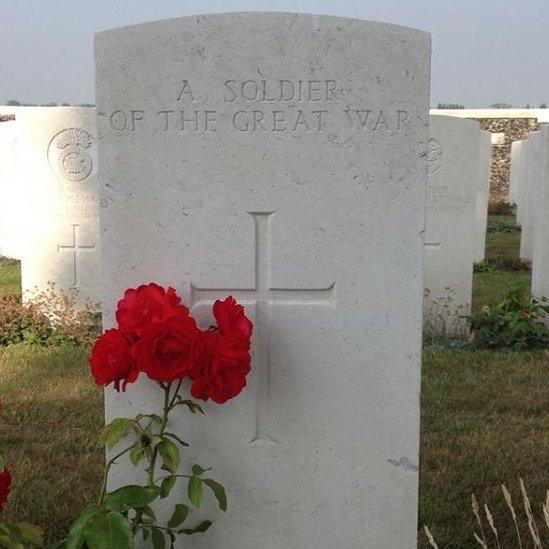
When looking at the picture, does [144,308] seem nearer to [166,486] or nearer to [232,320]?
[232,320]

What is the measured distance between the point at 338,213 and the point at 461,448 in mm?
1912

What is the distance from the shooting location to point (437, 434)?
4051mm

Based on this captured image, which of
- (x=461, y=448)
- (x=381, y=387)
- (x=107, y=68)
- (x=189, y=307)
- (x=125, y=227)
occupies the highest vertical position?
(x=107, y=68)

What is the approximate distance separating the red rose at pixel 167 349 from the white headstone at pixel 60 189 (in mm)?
4564

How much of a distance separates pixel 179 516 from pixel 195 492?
0.22m

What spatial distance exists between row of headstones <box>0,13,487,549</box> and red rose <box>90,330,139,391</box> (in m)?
0.26

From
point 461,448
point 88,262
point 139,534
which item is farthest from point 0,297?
point 139,534

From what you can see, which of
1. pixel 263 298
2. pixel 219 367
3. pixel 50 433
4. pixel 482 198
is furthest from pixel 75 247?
pixel 482 198

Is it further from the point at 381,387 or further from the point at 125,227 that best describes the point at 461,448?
the point at 125,227

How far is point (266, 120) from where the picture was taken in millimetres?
2332

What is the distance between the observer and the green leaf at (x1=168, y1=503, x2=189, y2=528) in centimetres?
235

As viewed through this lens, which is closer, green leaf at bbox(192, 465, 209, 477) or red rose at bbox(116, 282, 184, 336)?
red rose at bbox(116, 282, 184, 336)

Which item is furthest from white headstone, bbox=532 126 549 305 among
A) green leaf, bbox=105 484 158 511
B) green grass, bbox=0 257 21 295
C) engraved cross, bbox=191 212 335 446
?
green leaf, bbox=105 484 158 511

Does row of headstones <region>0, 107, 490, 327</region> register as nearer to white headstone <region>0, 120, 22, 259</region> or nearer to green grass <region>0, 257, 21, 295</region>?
green grass <region>0, 257, 21, 295</region>
